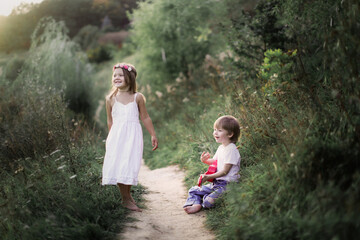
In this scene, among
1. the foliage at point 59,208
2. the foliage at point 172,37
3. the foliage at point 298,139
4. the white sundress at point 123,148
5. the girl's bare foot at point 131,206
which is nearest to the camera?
the foliage at point 298,139

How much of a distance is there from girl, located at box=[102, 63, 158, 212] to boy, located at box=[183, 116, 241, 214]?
27.7 inches

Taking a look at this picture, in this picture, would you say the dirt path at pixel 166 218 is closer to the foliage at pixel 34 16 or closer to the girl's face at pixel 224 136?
the girl's face at pixel 224 136

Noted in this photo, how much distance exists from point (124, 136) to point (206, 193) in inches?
48.4

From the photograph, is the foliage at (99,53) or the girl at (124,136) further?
the foliage at (99,53)

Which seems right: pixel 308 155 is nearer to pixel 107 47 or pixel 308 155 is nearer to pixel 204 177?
pixel 204 177

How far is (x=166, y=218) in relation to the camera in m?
3.80

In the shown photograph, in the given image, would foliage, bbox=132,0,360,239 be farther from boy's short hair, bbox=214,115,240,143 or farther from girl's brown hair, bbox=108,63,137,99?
girl's brown hair, bbox=108,63,137,99

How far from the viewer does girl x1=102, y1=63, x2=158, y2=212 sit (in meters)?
3.74

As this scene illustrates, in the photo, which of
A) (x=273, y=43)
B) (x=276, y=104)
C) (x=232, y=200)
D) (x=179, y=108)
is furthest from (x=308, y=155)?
(x=179, y=108)

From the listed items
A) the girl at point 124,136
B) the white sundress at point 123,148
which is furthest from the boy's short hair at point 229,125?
the white sundress at point 123,148

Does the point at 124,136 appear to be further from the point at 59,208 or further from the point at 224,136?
the point at 224,136

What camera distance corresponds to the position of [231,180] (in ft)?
12.7

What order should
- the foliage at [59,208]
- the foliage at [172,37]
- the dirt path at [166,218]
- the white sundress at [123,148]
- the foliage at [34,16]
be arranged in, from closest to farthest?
the foliage at [59,208] → the dirt path at [166,218] → the white sundress at [123,148] → the foliage at [34,16] → the foliage at [172,37]

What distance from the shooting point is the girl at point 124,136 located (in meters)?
3.74
